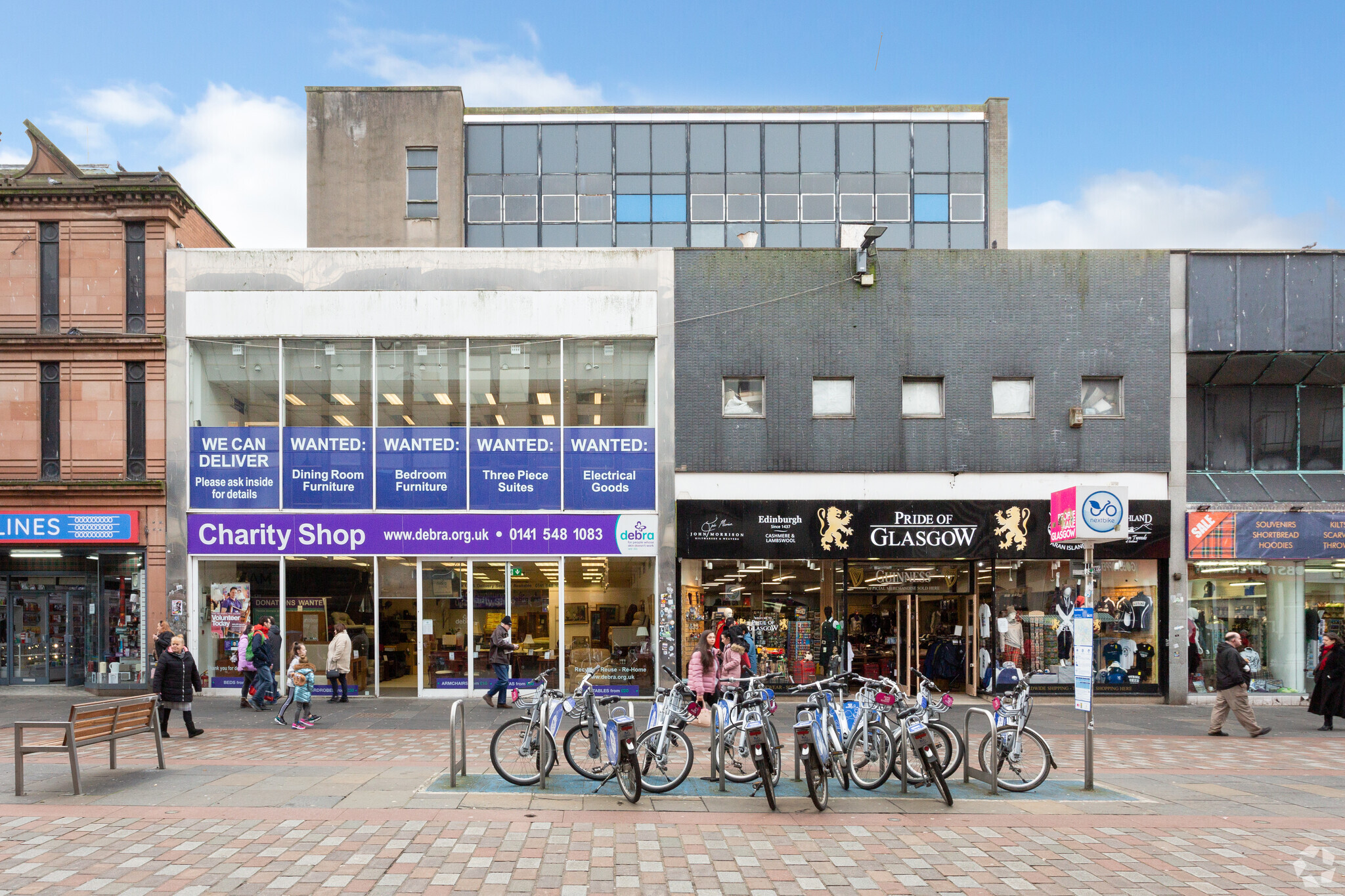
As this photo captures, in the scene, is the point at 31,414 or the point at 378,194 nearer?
the point at 31,414

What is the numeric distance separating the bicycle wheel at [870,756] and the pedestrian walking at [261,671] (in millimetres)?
11151

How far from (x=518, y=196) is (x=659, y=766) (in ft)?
84.5

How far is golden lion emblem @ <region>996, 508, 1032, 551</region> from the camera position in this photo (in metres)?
18.4

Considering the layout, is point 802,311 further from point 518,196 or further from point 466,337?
point 518,196

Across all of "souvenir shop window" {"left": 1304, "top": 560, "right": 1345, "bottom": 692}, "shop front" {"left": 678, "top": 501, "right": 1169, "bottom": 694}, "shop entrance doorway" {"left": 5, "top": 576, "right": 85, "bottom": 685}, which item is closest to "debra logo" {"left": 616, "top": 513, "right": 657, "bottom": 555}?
"shop front" {"left": 678, "top": 501, "right": 1169, "bottom": 694}

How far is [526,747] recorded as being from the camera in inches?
388

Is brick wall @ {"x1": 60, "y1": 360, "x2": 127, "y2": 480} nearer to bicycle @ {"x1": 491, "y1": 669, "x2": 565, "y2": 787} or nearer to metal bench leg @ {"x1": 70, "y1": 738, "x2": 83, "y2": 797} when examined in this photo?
metal bench leg @ {"x1": 70, "y1": 738, "x2": 83, "y2": 797}

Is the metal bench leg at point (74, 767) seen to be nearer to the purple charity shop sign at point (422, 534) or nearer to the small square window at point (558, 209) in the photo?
the purple charity shop sign at point (422, 534)

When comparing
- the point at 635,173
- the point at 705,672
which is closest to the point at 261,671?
the point at 705,672

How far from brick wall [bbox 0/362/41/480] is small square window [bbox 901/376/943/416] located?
17.1 metres

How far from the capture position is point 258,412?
1872 centimetres

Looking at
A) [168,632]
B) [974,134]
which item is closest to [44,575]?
[168,632]

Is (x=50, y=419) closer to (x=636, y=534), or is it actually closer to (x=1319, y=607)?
(x=636, y=534)

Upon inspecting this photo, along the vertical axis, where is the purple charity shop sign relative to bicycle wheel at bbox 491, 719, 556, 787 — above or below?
above
